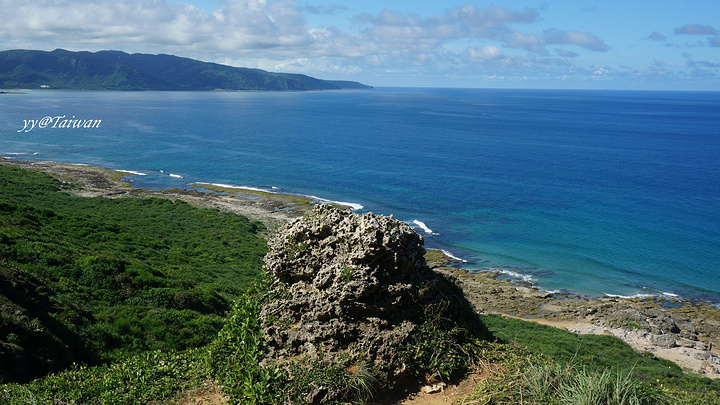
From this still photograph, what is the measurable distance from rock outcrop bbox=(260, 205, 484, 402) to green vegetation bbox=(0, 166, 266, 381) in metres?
7.26

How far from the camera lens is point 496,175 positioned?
8206 cm

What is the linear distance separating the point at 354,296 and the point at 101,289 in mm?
16613

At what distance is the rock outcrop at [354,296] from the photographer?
10.9 meters

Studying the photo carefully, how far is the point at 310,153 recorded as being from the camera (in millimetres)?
101250

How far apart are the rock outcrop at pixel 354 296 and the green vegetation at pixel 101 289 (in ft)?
23.8

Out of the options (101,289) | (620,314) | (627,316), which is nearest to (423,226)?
(620,314)

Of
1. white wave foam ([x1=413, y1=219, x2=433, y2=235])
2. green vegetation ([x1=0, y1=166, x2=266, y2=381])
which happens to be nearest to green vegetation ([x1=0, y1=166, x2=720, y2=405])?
green vegetation ([x1=0, y1=166, x2=266, y2=381])

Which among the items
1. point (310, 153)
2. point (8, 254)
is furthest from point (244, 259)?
point (310, 153)

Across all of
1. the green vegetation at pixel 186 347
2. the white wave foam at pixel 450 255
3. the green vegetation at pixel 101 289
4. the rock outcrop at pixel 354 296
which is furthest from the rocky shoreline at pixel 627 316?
the rock outcrop at pixel 354 296

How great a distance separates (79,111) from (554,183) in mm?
159791

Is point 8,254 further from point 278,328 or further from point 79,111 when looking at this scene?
point 79,111

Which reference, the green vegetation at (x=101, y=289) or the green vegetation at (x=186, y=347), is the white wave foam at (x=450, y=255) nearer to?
the green vegetation at (x=186, y=347)

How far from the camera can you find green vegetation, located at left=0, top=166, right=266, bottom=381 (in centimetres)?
1515

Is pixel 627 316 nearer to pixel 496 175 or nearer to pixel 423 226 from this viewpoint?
pixel 423 226
